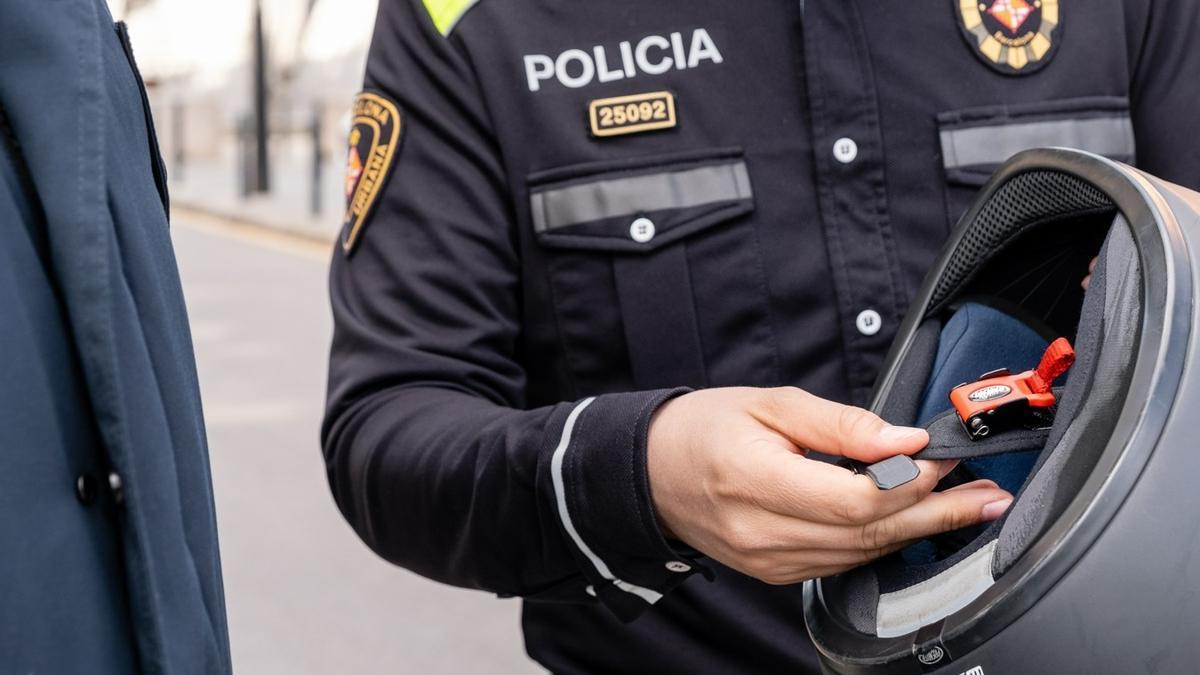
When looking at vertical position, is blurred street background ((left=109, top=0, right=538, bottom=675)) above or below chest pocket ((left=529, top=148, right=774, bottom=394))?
below

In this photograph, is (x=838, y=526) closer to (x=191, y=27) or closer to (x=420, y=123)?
(x=420, y=123)

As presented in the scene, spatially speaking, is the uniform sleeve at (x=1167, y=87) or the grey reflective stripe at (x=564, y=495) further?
the uniform sleeve at (x=1167, y=87)

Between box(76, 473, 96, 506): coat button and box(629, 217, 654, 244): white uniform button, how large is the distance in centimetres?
63

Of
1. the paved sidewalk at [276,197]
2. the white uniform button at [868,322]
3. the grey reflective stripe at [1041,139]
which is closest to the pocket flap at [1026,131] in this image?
the grey reflective stripe at [1041,139]

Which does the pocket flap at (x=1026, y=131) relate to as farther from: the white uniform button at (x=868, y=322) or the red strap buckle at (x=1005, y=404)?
the red strap buckle at (x=1005, y=404)

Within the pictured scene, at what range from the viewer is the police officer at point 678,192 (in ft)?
4.50

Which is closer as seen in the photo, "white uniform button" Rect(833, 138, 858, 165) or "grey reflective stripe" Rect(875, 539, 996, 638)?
"grey reflective stripe" Rect(875, 539, 996, 638)

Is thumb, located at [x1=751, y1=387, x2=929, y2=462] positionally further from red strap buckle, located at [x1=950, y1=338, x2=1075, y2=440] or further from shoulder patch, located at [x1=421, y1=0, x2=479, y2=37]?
shoulder patch, located at [x1=421, y1=0, x2=479, y2=37]

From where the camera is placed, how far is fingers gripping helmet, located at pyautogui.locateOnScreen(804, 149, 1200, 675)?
2.69 feet

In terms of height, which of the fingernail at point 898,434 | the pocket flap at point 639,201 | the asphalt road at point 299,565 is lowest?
the asphalt road at point 299,565

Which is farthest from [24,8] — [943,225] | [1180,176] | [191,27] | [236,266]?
[191,27]

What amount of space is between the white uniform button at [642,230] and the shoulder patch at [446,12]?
260 mm

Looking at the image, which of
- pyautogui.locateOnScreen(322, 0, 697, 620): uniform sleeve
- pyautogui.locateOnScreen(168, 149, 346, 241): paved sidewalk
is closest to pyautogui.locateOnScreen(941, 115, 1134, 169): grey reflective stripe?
pyautogui.locateOnScreen(322, 0, 697, 620): uniform sleeve

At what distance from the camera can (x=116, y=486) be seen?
939mm
